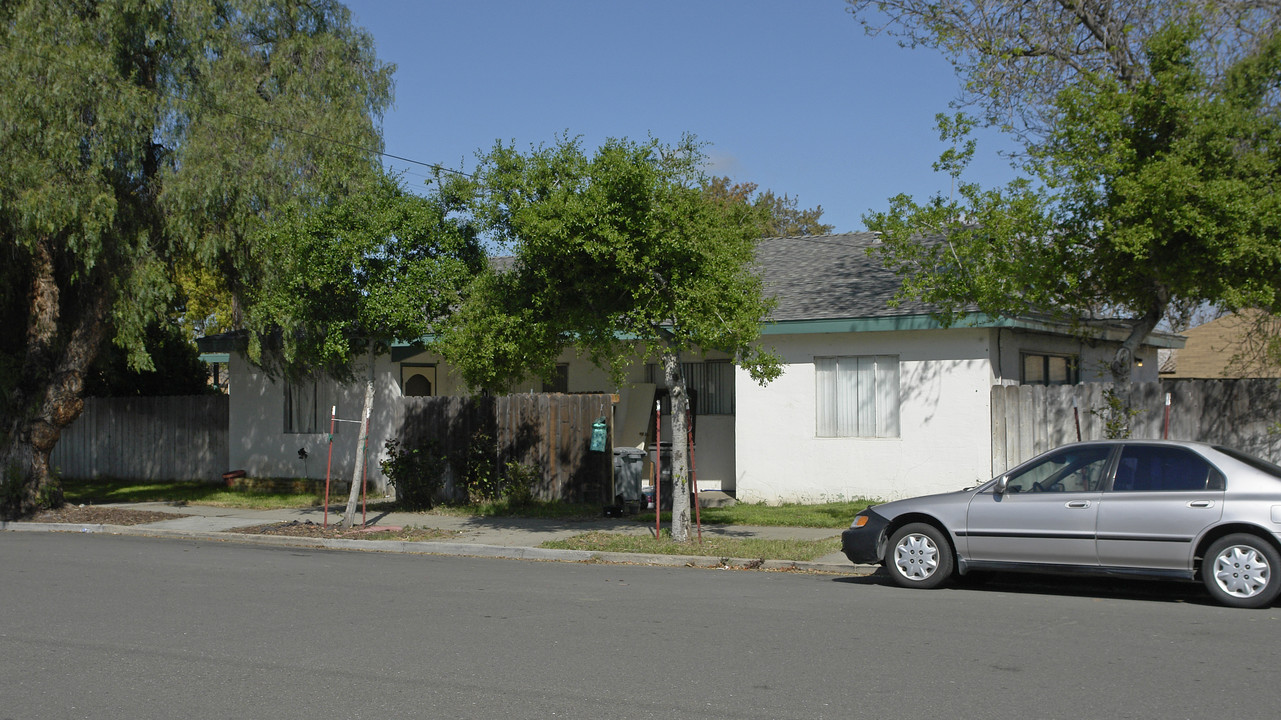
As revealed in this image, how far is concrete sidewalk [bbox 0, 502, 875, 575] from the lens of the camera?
42.1 feet

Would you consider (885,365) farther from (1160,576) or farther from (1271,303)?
(1160,576)

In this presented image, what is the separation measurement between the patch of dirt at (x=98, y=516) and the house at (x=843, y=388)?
12.4 feet

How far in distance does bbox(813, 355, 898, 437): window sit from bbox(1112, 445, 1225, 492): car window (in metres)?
7.28

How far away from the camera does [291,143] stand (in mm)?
17641

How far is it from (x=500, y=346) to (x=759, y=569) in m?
4.10

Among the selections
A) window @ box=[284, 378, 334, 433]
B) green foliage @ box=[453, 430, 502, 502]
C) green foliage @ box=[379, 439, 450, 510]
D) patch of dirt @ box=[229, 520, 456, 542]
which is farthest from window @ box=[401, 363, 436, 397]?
patch of dirt @ box=[229, 520, 456, 542]

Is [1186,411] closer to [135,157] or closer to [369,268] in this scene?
[369,268]

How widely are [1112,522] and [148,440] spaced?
22244 millimetres

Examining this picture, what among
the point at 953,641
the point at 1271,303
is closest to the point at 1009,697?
the point at 953,641

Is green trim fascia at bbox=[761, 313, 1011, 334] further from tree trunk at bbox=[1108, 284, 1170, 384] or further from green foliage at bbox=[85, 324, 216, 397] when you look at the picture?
green foliage at bbox=[85, 324, 216, 397]

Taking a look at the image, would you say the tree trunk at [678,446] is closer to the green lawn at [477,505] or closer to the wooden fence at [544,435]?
the green lawn at [477,505]

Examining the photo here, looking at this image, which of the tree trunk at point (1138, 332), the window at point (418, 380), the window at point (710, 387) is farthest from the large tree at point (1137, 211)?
the window at point (418, 380)

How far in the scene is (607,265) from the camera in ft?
42.1

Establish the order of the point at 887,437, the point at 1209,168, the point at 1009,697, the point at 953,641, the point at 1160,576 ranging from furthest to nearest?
1. the point at 887,437
2. the point at 1209,168
3. the point at 1160,576
4. the point at 953,641
5. the point at 1009,697
